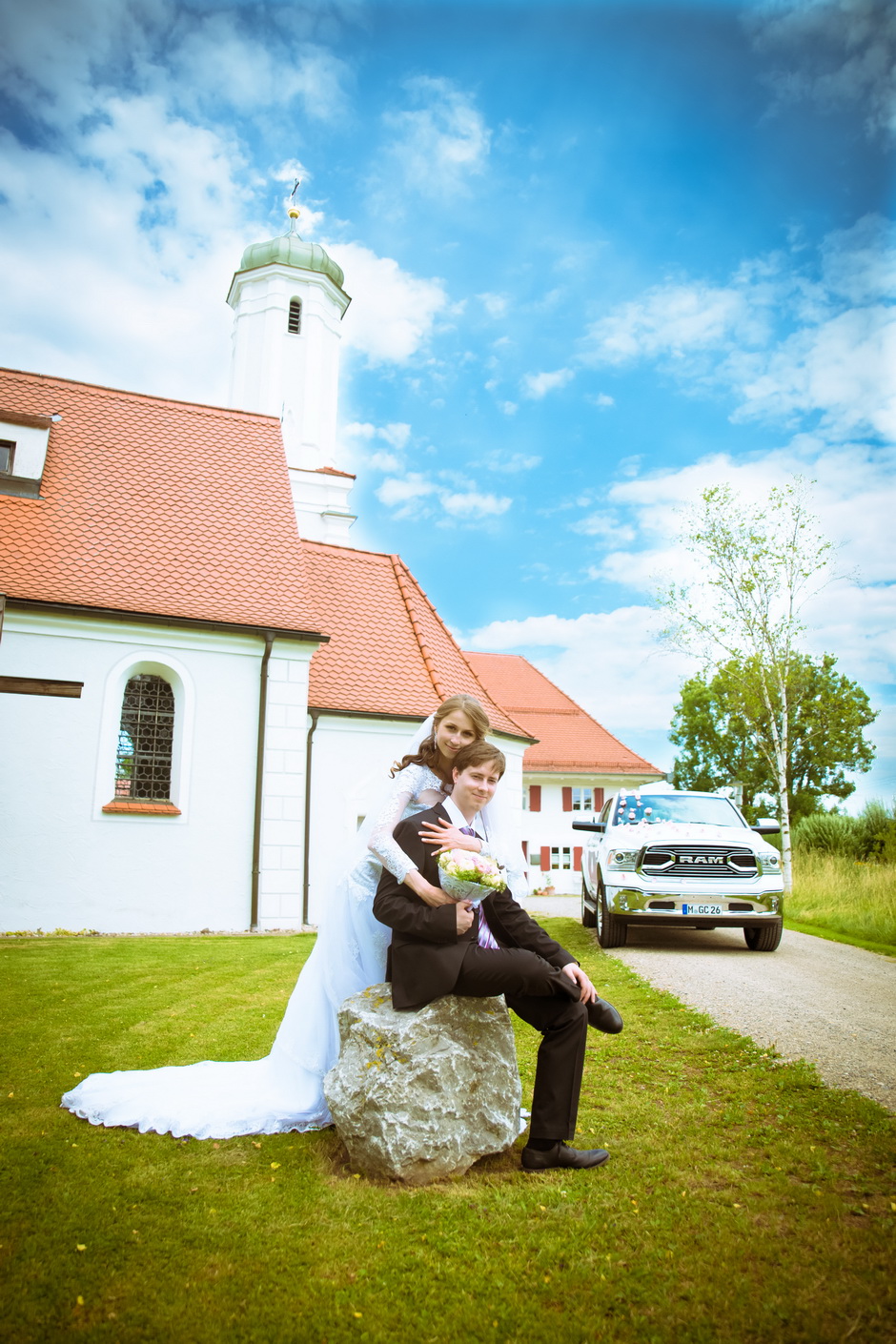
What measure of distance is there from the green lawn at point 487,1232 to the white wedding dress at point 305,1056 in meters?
0.12

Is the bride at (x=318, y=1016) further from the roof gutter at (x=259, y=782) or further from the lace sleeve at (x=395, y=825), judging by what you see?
the roof gutter at (x=259, y=782)

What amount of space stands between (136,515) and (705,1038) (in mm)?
13871

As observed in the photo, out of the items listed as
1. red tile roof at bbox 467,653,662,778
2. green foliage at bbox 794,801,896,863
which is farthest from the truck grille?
red tile roof at bbox 467,653,662,778

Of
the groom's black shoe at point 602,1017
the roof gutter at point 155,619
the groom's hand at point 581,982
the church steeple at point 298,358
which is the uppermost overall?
the church steeple at point 298,358

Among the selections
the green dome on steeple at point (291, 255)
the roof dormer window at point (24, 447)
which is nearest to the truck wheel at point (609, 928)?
the roof dormer window at point (24, 447)

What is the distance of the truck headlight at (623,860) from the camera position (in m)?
10.1

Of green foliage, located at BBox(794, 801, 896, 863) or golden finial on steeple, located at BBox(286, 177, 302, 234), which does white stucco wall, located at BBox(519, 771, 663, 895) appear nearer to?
green foliage, located at BBox(794, 801, 896, 863)

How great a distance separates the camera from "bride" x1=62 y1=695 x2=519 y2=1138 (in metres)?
→ 4.25

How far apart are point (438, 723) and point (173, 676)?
11534 mm

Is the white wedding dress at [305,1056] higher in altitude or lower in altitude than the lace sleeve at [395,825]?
lower

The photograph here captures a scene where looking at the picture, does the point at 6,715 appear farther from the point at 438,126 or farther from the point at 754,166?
the point at 754,166

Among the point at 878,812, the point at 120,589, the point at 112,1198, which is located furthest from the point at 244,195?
the point at 878,812

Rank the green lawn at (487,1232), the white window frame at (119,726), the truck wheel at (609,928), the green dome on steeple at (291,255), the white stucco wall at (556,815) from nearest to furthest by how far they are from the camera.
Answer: the green lawn at (487,1232) < the truck wheel at (609,928) < the white window frame at (119,726) < the green dome on steeple at (291,255) < the white stucco wall at (556,815)

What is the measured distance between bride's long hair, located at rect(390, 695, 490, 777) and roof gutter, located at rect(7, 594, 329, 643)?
11.0 meters
